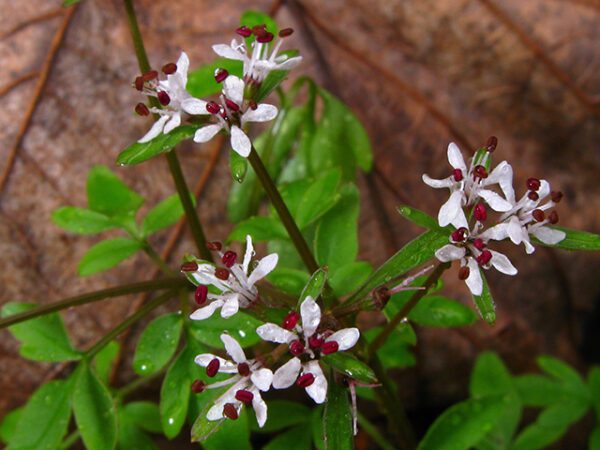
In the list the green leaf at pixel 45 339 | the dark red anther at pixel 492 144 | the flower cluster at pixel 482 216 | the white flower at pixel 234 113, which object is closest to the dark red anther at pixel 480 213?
the flower cluster at pixel 482 216

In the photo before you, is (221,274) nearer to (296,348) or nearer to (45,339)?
(296,348)

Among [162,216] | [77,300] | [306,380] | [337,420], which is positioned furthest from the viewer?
[162,216]

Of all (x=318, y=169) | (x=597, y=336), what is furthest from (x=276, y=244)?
(x=597, y=336)

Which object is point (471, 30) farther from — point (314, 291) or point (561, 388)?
point (314, 291)

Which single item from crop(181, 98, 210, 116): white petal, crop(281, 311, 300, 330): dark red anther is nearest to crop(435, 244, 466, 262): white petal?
crop(281, 311, 300, 330): dark red anther

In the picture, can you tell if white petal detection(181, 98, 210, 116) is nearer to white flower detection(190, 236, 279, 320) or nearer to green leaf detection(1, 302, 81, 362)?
white flower detection(190, 236, 279, 320)

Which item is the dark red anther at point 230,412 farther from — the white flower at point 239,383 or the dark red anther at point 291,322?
the dark red anther at point 291,322

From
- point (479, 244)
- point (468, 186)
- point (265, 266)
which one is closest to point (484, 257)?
point (479, 244)
